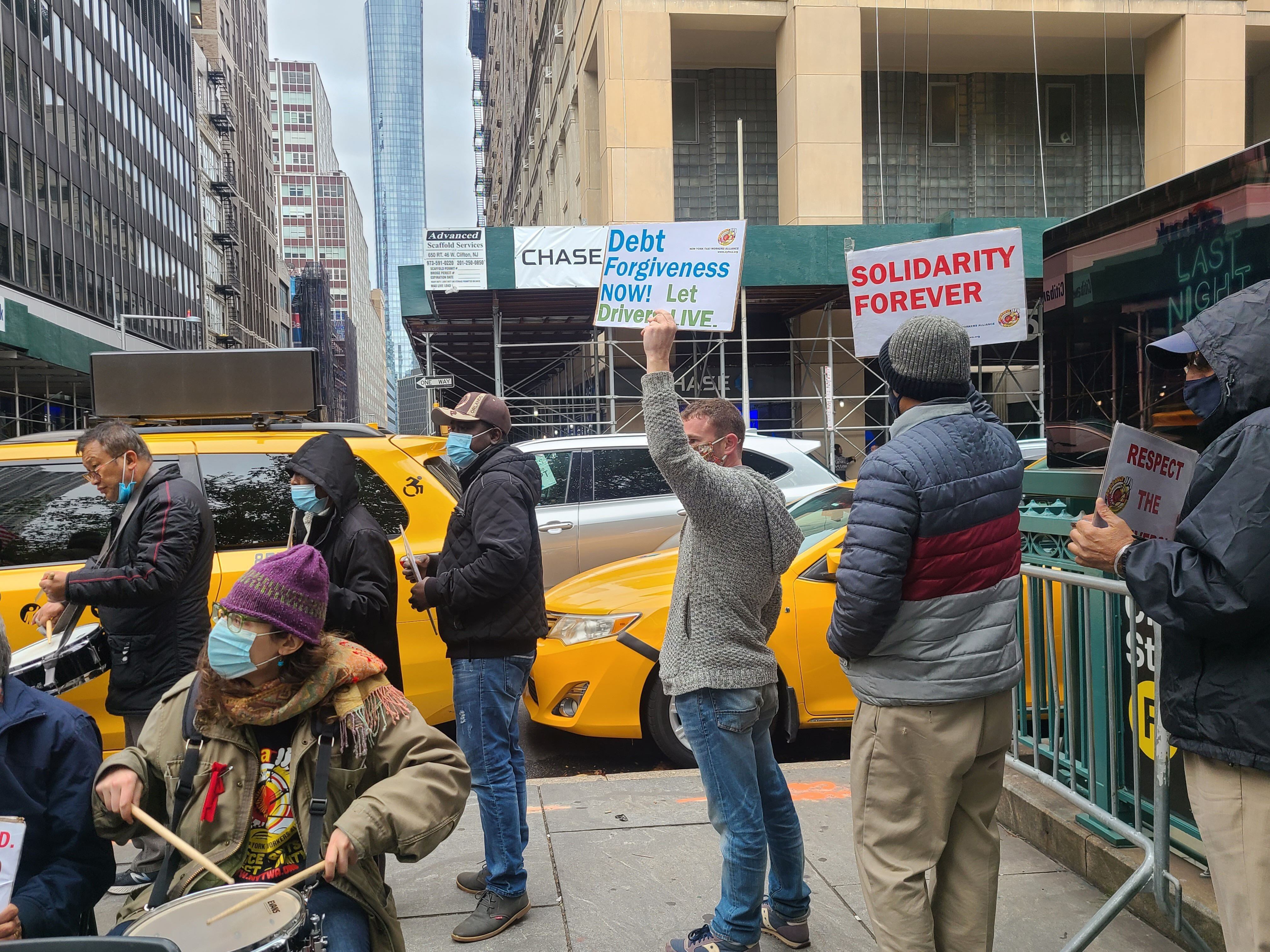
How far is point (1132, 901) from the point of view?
3439 mm

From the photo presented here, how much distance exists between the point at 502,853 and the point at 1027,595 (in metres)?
2.37

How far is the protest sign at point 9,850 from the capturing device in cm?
195

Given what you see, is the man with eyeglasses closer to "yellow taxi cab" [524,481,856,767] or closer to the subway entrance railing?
"yellow taxi cab" [524,481,856,767]

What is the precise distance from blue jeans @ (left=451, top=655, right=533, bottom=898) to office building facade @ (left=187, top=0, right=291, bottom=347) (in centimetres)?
7376

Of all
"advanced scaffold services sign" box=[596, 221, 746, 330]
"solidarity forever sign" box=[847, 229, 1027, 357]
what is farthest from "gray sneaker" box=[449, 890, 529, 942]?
"advanced scaffold services sign" box=[596, 221, 746, 330]

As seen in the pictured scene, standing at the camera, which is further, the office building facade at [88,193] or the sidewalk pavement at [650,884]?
the office building facade at [88,193]

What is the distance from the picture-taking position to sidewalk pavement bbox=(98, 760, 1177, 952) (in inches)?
133

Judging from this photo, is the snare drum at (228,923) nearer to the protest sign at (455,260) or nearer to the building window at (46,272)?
the protest sign at (455,260)

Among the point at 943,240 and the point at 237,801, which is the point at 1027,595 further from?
the point at 943,240

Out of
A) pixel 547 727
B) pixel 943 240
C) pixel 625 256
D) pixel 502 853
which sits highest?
pixel 625 256

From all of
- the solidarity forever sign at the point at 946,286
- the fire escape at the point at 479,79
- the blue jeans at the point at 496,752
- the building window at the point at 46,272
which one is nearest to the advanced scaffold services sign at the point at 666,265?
the solidarity forever sign at the point at 946,286

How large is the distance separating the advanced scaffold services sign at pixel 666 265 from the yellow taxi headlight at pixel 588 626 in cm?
520

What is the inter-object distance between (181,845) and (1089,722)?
299 centimetres

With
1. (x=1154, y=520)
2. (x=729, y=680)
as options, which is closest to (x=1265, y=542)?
(x=1154, y=520)
